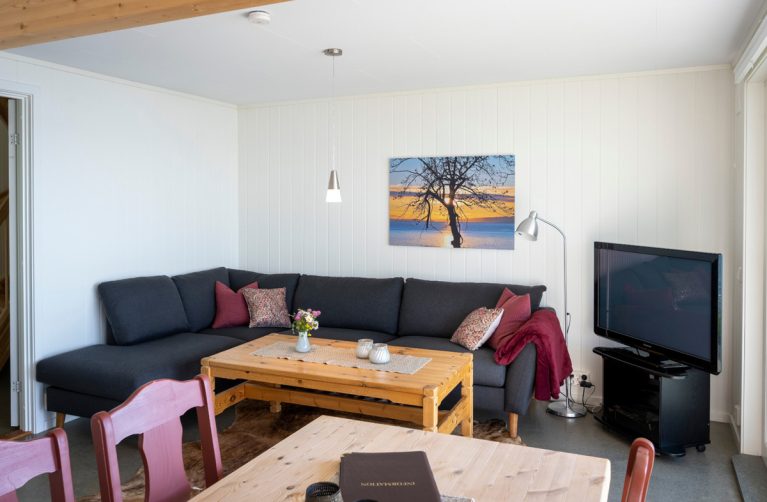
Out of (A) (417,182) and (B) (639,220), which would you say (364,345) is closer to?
(A) (417,182)

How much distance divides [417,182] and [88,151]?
2.48 metres

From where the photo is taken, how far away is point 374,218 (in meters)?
5.38

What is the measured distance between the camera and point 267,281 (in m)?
5.39

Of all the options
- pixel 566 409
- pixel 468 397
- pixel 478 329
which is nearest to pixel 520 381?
pixel 468 397

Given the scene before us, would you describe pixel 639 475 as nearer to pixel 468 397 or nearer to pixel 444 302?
pixel 468 397

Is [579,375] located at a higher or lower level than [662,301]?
lower

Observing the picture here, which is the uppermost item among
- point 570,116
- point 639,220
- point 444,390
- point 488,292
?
point 570,116

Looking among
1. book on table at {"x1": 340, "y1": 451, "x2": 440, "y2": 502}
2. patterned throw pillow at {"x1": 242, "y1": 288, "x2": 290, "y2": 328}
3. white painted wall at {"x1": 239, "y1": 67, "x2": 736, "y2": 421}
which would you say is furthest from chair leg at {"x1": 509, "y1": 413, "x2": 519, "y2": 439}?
book on table at {"x1": 340, "y1": 451, "x2": 440, "y2": 502}

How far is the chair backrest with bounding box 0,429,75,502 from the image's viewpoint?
136 centimetres

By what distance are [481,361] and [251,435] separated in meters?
1.55

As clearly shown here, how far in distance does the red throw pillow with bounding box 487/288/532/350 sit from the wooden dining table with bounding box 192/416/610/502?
235cm

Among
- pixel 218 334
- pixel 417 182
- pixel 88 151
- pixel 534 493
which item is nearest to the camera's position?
pixel 534 493

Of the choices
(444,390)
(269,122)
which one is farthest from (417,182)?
(444,390)

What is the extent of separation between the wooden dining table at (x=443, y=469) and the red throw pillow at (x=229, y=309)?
3.22 metres
